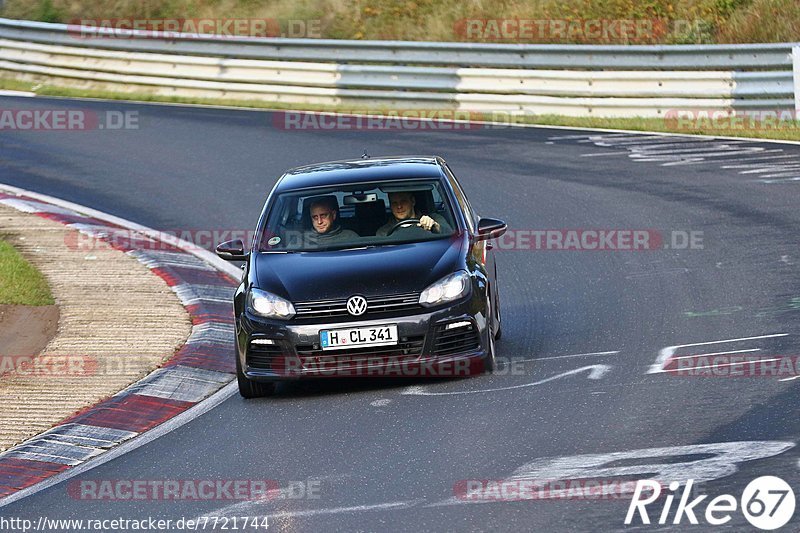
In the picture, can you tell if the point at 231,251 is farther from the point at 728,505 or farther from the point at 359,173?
the point at 728,505

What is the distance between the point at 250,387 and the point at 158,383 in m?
0.79

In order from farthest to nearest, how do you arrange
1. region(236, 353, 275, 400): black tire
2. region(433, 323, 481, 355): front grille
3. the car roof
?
the car roof
region(236, 353, 275, 400): black tire
region(433, 323, 481, 355): front grille

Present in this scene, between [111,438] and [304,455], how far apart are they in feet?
5.11

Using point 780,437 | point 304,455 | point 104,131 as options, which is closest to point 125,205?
point 104,131

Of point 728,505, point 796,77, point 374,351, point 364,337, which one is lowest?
point 728,505

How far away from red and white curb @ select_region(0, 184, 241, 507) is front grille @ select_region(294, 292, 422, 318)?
1157 millimetres

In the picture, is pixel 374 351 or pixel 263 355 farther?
pixel 263 355

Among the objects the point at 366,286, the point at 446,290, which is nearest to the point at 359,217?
the point at 366,286

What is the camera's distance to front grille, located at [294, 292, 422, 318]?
9695mm

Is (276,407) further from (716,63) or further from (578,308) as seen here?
(716,63)

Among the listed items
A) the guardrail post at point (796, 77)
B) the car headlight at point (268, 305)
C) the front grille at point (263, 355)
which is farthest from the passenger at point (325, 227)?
the guardrail post at point (796, 77)

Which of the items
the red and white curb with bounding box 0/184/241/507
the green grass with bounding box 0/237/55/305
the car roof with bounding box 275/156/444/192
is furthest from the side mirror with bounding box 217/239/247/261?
the green grass with bounding box 0/237/55/305

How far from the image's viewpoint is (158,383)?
410 inches

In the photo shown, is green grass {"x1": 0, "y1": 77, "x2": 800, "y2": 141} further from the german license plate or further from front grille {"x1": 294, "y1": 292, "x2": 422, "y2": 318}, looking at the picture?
the german license plate
